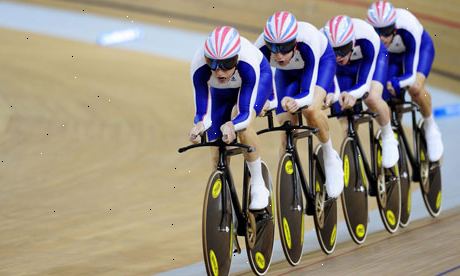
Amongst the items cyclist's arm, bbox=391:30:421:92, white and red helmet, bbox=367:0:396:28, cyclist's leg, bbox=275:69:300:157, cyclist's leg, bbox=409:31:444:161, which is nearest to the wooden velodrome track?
cyclist's leg, bbox=409:31:444:161

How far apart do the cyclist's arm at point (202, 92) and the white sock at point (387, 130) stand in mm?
1862

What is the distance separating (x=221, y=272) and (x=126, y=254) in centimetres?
134

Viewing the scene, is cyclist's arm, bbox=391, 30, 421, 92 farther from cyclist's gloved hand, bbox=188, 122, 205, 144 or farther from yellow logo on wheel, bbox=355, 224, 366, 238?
cyclist's gloved hand, bbox=188, 122, 205, 144

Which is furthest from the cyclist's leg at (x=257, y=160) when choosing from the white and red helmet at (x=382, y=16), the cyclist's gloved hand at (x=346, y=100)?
the white and red helmet at (x=382, y=16)

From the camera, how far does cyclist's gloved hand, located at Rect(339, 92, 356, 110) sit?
641 cm

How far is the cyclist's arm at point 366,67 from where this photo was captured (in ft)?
21.7

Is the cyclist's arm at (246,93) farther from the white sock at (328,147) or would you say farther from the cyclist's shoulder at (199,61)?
the white sock at (328,147)

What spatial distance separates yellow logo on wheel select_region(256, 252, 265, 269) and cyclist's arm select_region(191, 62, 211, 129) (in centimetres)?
78

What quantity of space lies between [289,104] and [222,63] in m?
0.63

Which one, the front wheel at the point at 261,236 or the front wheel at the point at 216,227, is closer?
the front wheel at the point at 216,227

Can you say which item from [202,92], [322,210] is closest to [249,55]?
[202,92]

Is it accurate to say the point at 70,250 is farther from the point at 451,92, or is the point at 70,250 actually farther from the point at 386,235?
the point at 451,92

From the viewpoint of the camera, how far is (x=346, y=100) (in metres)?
6.41

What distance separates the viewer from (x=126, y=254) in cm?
651
